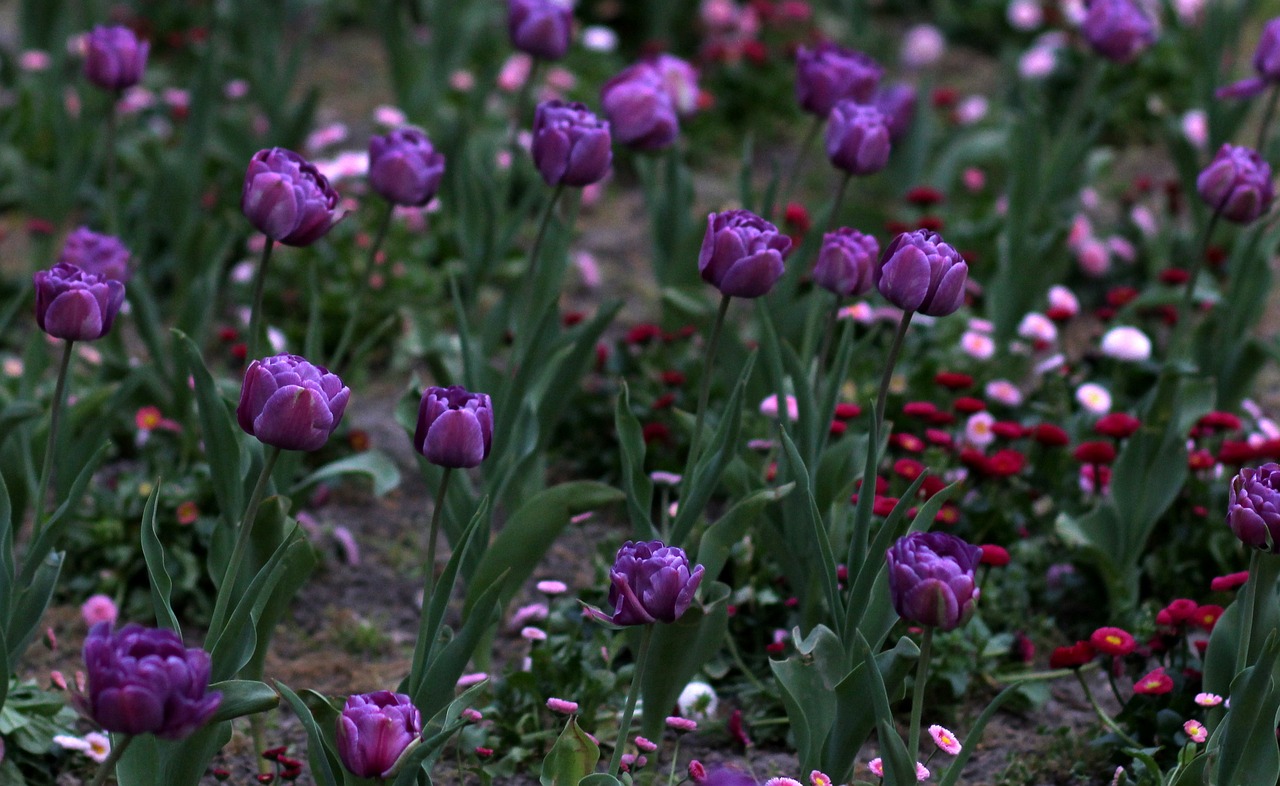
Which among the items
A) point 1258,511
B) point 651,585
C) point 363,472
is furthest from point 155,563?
point 1258,511

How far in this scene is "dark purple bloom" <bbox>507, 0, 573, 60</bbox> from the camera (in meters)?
2.73

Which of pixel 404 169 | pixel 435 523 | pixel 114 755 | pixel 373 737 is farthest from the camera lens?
pixel 404 169

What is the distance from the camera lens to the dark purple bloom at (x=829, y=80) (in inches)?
101

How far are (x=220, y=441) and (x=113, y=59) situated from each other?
998 mm

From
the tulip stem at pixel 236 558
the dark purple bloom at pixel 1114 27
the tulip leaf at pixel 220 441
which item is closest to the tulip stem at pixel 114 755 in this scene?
the tulip stem at pixel 236 558

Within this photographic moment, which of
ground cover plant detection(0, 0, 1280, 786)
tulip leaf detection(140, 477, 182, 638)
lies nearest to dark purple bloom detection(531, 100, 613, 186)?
ground cover plant detection(0, 0, 1280, 786)

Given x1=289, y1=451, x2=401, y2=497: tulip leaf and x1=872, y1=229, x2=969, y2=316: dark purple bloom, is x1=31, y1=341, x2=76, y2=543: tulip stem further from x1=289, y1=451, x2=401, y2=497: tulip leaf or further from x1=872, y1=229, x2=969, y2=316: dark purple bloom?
x1=872, y1=229, x2=969, y2=316: dark purple bloom

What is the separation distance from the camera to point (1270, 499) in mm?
1615

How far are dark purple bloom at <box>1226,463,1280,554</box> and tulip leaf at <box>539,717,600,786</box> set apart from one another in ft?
2.66

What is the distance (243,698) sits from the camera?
162 centimetres

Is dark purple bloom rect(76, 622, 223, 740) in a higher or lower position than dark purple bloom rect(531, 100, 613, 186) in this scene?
lower

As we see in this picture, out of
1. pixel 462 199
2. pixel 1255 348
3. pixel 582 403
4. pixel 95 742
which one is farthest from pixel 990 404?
pixel 95 742

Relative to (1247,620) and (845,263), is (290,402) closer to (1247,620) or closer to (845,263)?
(845,263)

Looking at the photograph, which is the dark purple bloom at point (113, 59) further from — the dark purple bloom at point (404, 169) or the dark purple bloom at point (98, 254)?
the dark purple bloom at point (404, 169)
